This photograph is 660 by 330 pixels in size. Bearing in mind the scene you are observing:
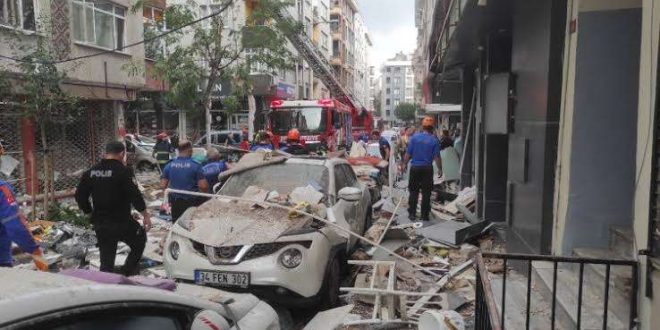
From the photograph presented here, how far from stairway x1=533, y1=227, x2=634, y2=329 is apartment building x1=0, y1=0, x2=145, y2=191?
11.1 m

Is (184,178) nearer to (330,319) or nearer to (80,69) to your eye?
(330,319)

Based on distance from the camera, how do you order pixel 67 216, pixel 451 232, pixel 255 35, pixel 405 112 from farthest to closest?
pixel 405 112 < pixel 255 35 < pixel 67 216 < pixel 451 232

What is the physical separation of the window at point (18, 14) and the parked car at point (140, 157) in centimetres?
591

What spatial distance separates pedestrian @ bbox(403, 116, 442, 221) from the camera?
9312 mm

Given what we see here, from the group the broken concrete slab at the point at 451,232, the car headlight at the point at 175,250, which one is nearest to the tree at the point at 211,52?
the broken concrete slab at the point at 451,232

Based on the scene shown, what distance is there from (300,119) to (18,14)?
31.5 feet

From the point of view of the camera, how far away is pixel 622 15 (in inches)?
172

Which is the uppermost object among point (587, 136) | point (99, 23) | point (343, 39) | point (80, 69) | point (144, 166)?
point (343, 39)

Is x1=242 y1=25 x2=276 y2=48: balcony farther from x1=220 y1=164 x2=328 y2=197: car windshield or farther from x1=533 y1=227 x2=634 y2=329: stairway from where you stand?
x1=533 y1=227 x2=634 y2=329: stairway

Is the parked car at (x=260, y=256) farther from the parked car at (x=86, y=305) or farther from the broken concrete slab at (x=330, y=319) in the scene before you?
the parked car at (x=86, y=305)

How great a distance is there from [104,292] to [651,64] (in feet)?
10.7

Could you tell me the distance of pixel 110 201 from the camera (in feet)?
18.1

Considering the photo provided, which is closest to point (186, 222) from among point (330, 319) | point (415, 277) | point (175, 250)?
point (175, 250)

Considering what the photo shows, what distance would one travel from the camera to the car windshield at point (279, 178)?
650 cm
